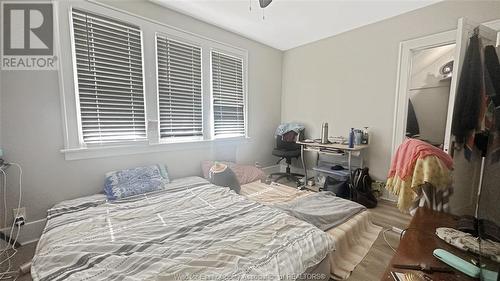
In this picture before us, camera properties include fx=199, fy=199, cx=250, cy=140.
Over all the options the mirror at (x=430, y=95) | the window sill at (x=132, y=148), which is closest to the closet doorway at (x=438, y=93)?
the mirror at (x=430, y=95)

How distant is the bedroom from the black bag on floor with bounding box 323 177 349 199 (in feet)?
1.51

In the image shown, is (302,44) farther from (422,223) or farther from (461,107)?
(422,223)

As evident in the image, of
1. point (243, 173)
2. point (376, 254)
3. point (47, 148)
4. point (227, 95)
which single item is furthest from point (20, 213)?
point (376, 254)

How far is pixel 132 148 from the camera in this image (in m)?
2.43

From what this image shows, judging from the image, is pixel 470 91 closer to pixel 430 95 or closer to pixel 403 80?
pixel 403 80

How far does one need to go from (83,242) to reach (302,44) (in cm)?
417

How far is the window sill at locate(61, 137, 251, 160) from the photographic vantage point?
2.09 meters

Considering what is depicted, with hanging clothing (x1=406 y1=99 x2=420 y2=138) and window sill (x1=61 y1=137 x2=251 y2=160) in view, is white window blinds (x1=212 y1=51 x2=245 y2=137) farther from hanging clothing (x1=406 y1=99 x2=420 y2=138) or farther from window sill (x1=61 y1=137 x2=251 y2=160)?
hanging clothing (x1=406 y1=99 x2=420 y2=138)

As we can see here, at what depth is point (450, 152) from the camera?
173 centimetres

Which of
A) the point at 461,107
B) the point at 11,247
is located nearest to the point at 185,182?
the point at 11,247

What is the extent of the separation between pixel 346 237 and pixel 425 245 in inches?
26.0

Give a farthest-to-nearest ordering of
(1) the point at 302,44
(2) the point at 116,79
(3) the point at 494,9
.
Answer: (1) the point at 302,44 < (2) the point at 116,79 < (3) the point at 494,9

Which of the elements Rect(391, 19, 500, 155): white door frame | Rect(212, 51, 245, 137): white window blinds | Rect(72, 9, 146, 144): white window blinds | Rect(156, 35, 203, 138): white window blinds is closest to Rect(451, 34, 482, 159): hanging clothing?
Rect(391, 19, 500, 155): white door frame

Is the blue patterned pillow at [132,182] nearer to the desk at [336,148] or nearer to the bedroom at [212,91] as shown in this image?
the bedroom at [212,91]
